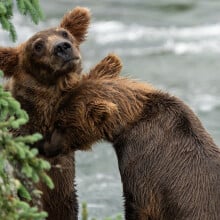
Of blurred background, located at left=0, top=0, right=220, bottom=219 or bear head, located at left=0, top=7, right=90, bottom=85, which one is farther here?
blurred background, located at left=0, top=0, right=220, bottom=219

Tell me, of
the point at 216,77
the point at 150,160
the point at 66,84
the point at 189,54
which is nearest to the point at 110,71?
the point at 66,84

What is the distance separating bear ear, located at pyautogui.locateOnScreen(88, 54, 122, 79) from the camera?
6.52m

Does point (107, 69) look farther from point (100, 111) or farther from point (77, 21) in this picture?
point (77, 21)

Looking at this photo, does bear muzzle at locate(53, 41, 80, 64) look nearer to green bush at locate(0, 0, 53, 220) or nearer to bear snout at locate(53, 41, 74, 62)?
bear snout at locate(53, 41, 74, 62)

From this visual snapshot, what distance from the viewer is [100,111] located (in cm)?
607

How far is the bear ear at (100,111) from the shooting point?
19.9 feet

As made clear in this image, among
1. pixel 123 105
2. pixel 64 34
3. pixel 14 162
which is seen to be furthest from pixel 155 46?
pixel 14 162

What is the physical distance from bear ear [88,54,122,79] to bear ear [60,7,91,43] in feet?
2.07

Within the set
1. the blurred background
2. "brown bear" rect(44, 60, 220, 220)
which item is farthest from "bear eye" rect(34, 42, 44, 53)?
the blurred background

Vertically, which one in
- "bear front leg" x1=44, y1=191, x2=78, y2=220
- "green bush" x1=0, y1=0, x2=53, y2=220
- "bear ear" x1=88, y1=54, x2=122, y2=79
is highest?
"bear ear" x1=88, y1=54, x2=122, y2=79

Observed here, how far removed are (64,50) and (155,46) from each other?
10957mm

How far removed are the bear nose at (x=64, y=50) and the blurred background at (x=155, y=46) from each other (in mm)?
5428

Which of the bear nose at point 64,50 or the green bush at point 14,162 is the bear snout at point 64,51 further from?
the green bush at point 14,162

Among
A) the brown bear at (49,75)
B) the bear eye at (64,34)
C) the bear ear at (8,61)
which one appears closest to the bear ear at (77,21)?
the brown bear at (49,75)
